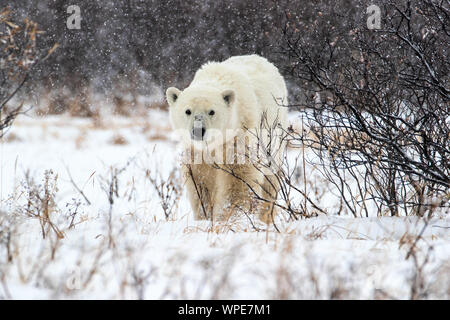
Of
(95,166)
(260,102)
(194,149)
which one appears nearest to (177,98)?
(194,149)

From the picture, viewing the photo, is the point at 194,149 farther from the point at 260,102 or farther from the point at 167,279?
the point at 167,279

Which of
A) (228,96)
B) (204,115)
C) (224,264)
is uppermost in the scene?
(228,96)

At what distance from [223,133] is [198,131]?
38cm

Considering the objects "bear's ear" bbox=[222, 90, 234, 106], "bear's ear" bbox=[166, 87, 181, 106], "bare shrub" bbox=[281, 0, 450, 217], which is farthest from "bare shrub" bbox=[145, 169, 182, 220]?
"bare shrub" bbox=[281, 0, 450, 217]

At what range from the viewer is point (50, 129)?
9023mm

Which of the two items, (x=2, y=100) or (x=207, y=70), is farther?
(x=207, y=70)

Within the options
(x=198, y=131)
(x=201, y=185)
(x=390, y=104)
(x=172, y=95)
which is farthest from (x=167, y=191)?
(x=390, y=104)

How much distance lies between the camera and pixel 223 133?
146 inches

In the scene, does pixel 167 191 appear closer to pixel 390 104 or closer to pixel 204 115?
pixel 204 115

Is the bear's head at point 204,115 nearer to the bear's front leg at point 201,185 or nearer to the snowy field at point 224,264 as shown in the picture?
the bear's front leg at point 201,185

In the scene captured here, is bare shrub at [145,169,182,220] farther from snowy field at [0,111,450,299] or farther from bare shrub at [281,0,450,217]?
bare shrub at [281,0,450,217]

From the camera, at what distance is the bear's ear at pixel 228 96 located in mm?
3660
